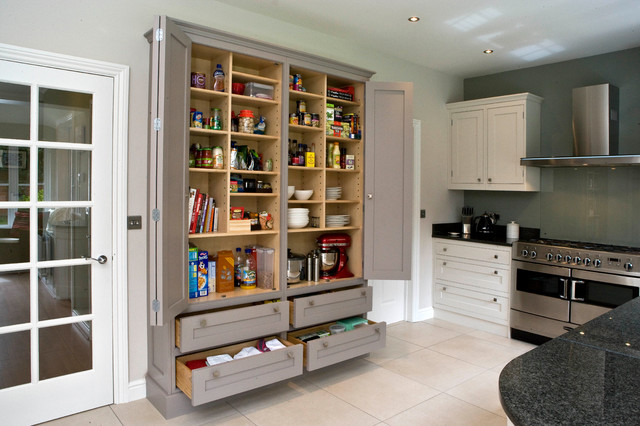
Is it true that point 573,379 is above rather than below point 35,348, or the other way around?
above

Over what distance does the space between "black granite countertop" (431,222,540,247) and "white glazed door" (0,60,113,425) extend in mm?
3346

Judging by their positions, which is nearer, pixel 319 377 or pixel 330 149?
pixel 319 377

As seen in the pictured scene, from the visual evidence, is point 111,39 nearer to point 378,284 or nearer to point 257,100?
point 257,100

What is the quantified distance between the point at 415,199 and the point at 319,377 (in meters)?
2.17

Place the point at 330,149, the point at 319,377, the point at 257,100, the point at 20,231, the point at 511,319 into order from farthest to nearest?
the point at 511,319
the point at 330,149
the point at 319,377
the point at 257,100
the point at 20,231

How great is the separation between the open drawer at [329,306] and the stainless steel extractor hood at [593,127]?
2.19m

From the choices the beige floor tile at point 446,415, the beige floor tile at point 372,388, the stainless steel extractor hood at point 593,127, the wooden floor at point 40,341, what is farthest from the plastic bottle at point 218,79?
the stainless steel extractor hood at point 593,127

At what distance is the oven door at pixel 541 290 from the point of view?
A: 3.82m

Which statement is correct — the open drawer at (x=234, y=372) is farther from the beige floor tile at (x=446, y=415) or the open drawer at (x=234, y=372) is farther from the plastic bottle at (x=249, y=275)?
the beige floor tile at (x=446, y=415)

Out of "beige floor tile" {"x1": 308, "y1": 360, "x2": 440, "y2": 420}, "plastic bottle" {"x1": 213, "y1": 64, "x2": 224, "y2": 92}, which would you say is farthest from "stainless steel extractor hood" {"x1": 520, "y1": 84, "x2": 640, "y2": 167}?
"plastic bottle" {"x1": 213, "y1": 64, "x2": 224, "y2": 92}

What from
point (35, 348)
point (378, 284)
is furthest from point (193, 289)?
point (378, 284)

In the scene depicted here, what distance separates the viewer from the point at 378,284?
4398 mm

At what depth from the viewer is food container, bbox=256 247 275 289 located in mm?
3082

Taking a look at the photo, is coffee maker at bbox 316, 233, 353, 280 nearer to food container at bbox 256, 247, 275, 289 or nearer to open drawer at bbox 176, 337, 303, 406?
food container at bbox 256, 247, 275, 289
